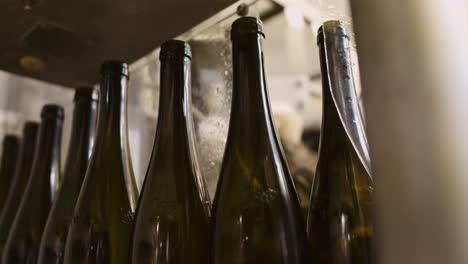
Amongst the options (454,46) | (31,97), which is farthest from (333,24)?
(31,97)

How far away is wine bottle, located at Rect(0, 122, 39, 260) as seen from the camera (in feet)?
1.98

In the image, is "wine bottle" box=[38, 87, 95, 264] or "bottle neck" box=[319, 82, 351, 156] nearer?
"bottle neck" box=[319, 82, 351, 156]

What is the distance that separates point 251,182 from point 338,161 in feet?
0.23

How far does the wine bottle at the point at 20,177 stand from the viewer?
0.60 m

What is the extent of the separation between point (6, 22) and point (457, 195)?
495mm

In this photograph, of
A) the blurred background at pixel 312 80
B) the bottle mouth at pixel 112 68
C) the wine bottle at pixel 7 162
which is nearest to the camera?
the blurred background at pixel 312 80

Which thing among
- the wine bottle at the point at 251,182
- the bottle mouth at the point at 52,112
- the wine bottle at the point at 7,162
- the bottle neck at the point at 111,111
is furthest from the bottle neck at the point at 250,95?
the wine bottle at the point at 7,162

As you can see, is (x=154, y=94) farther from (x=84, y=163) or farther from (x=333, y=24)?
(x=333, y=24)

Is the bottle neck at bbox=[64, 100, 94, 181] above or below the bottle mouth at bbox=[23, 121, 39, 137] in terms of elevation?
below

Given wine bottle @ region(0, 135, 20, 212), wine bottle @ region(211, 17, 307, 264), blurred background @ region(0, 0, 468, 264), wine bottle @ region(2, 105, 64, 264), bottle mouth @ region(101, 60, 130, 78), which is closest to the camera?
blurred background @ region(0, 0, 468, 264)

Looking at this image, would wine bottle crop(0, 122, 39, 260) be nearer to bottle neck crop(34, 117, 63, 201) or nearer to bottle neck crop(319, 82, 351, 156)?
bottle neck crop(34, 117, 63, 201)

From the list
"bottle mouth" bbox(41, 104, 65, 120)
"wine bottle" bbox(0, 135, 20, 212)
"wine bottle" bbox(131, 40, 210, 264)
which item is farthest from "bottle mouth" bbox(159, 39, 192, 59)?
"wine bottle" bbox(0, 135, 20, 212)

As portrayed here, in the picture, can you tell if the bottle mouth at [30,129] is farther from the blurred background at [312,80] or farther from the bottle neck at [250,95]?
the bottle neck at [250,95]

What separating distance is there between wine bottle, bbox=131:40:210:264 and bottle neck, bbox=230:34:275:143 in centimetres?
6
